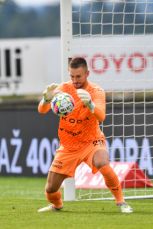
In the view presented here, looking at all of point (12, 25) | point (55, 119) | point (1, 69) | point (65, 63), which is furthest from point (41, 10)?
point (65, 63)

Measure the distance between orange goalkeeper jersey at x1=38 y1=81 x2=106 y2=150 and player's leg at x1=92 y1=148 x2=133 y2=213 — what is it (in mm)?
245

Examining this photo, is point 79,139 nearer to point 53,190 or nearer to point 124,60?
point 53,190

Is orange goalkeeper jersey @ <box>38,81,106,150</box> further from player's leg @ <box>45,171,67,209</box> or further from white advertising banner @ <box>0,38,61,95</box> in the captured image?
white advertising banner @ <box>0,38,61,95</box>

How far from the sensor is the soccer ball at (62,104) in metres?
11.9

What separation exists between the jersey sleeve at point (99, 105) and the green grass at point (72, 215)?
1108 mm

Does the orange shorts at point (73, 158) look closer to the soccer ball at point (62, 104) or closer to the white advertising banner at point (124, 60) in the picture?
the soccer ball at point (62, 104)

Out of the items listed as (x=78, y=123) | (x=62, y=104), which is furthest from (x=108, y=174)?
(x=62, y=104)

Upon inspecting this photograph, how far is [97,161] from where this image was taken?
39.7 feet

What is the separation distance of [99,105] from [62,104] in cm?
42

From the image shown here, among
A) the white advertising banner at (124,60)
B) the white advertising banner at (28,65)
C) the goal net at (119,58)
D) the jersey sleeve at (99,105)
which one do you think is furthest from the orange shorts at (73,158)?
the white advertising banner at (28,65)

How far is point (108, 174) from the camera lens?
39.5 ft

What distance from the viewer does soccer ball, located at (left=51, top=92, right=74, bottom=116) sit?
39.0ft

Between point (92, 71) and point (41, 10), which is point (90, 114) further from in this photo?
point (41, 10)

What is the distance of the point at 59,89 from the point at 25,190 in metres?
4.31
